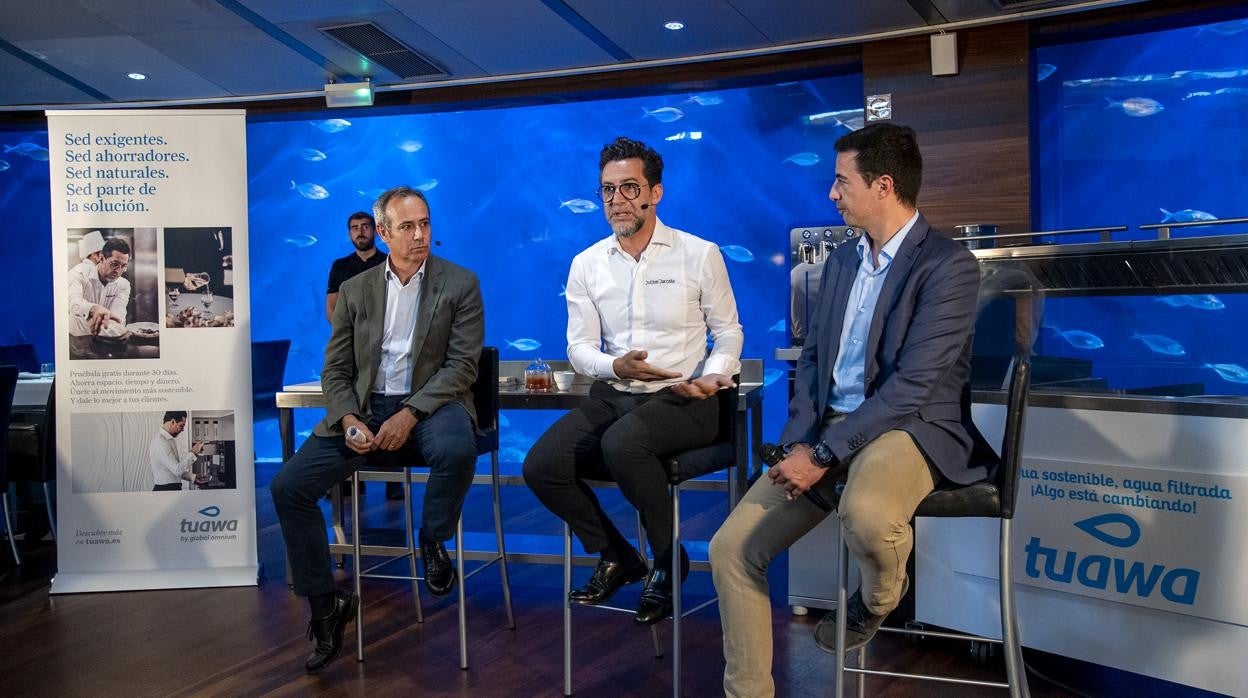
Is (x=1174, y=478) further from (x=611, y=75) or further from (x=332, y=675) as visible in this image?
(x=611, y=75)

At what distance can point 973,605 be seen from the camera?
3.13 metres

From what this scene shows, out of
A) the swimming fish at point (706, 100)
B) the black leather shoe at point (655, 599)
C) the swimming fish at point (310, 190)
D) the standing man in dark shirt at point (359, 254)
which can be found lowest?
the black leather shoe at point (655, 599)

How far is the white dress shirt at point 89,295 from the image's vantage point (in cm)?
432

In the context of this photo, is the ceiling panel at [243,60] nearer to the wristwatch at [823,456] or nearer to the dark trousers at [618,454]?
the dark trousers at [618,454]

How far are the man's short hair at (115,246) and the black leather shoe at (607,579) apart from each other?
2540 millimetres

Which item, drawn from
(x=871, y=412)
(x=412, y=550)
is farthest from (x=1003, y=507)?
(x=412, y=550)

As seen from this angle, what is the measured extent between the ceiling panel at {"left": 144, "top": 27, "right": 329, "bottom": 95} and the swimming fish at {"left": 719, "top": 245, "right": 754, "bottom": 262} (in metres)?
3.47

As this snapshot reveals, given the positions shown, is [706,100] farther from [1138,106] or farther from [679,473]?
[679,473]

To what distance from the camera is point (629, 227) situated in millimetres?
3219

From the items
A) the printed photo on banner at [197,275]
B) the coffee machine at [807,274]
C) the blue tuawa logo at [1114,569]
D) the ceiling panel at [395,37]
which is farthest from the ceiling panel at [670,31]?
the blue tuawa logo at [1114,569]

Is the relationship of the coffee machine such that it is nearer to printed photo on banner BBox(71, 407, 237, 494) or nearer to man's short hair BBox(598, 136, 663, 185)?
man's short hair BBox(598, 136, 663, 185)

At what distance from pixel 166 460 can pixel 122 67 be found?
3.84m

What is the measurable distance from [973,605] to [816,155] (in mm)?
5715

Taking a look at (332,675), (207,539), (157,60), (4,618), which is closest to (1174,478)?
(332,675)
